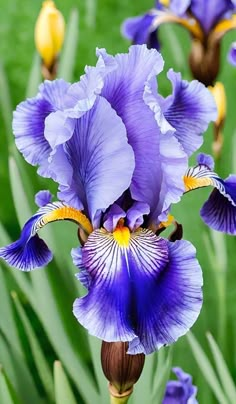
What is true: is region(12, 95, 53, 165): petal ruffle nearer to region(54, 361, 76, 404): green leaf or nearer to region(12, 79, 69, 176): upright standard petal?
region(12, 79, 69, 176): upright standard petal

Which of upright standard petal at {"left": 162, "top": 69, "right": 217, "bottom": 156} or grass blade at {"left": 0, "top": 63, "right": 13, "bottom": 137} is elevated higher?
grass blade at {"left": 0, "top": 63, "right": 13, "bottom": 137}

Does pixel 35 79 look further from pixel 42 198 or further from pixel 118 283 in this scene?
pixel 118 283

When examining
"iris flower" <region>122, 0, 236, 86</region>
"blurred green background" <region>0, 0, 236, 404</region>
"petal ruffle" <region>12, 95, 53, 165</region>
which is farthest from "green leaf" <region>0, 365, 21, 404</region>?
"iris flower" <region>122, 0, 236, 86</region>

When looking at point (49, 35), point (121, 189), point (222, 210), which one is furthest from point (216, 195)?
point (49, 35)

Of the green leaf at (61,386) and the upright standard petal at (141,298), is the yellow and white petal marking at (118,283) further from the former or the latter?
the green leaf at (61,386)

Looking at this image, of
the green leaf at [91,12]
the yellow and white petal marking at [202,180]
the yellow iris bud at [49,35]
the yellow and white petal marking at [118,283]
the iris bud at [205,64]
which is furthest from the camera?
the green leaf at [91,12]

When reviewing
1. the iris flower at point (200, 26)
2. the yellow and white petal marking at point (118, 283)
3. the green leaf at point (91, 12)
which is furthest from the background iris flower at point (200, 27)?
the yellow and white petal marking at point (118, 283)

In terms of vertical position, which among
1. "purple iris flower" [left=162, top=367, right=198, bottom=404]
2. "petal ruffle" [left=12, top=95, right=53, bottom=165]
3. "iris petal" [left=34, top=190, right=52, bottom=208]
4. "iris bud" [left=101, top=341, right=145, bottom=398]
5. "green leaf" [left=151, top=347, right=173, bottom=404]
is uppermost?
"petal ruffle" [left=12, top=95, right=53, bottom=165]
